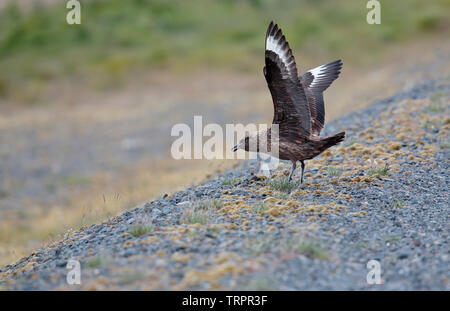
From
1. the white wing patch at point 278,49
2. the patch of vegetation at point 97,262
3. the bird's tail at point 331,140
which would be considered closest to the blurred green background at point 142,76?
the patch of vegetation at point 97,262

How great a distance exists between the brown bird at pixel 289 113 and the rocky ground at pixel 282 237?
2.03 ft

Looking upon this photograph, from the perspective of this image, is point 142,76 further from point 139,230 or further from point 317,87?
point 139,230

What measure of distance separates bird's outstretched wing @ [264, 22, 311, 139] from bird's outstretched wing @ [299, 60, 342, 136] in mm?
578

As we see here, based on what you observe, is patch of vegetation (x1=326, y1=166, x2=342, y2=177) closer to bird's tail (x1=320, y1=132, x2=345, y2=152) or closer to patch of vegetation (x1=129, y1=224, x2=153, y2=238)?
bird's tail (x1=320, y1=132, x2=345, y2=152)

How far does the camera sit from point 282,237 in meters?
5.96

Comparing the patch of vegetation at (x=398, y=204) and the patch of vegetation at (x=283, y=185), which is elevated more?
the patch of vegetation at (x=283, y=185)

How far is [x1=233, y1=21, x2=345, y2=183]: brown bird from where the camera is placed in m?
7.21

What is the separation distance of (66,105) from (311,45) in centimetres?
1687

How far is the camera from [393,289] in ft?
16.4

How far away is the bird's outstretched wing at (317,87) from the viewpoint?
8406mm

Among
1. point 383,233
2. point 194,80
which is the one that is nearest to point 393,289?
point 383,233

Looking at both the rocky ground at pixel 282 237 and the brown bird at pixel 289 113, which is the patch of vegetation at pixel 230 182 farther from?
the brown bird at pixel 289 113

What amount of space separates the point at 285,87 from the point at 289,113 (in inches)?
19.4

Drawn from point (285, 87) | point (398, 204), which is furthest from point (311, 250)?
point (285, 87)
